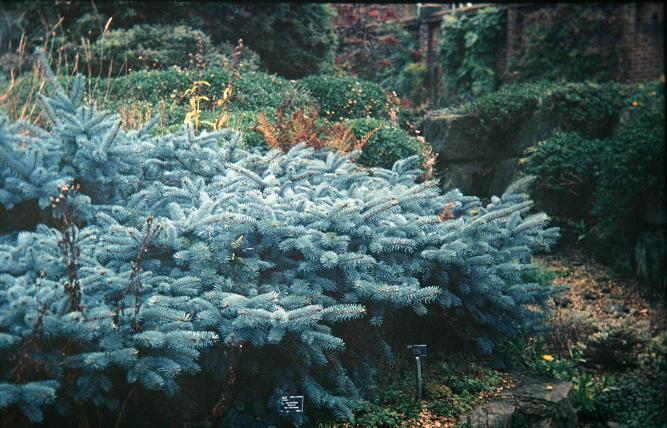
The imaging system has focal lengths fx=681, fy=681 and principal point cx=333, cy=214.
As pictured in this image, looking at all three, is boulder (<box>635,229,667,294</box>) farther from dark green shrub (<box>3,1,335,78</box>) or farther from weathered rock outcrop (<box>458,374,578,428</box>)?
dark green shrub (<box>3,1,335,78</box>)

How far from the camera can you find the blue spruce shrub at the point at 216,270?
335cm

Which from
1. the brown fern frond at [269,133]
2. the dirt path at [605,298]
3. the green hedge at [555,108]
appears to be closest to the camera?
the brown fern frond at [269,133]

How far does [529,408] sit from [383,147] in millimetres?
3533

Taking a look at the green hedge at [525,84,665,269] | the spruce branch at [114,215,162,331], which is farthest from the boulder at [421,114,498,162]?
the spruce branch at [114,215,162,331]

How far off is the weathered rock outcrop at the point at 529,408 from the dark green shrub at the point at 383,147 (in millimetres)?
3083

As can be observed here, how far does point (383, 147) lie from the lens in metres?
7.32

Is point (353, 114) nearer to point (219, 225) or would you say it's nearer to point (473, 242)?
point (473, 242)

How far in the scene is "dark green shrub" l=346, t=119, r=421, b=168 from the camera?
733cm

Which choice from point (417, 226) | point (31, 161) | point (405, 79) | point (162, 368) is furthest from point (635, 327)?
point (405, 79)

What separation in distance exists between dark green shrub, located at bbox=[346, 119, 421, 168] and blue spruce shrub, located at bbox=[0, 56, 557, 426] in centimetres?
197

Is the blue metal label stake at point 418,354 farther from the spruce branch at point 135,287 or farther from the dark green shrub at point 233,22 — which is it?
the dark green shrub at point 233,22

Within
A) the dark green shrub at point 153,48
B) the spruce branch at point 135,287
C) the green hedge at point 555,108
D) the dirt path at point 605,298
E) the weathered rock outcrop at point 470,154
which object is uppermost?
the dark green shrub at point 153,48

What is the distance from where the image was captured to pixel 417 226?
4.63m

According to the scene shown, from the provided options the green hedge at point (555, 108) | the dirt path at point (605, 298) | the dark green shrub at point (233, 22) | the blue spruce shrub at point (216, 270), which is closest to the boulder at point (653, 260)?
the dirt path at point (605, 298)
